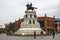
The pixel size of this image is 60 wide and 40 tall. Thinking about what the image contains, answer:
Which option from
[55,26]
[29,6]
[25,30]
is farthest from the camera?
[55,26]

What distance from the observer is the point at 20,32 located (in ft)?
159

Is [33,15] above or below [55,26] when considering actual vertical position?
above

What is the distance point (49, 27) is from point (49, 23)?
6.82 feet

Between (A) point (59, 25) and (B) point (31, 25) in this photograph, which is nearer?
(B) point (31, 25)

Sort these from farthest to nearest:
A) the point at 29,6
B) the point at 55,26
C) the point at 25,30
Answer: the point at 55,26 < the point at 29,6 < the point at 25,30

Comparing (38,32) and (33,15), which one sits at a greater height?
(33,15)

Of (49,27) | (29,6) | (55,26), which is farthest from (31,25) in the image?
(55,26)

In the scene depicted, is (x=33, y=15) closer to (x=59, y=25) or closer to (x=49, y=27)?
(x=49, y=27)

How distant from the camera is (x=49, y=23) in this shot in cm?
10181

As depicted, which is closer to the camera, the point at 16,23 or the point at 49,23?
the point at 49,23

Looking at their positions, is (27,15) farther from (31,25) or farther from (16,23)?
(16,23)

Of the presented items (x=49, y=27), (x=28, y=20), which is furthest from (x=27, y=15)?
(x=49, y=27)

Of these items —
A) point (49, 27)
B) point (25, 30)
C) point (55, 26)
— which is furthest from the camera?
point (55, 26)

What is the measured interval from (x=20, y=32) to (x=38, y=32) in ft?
14.3
